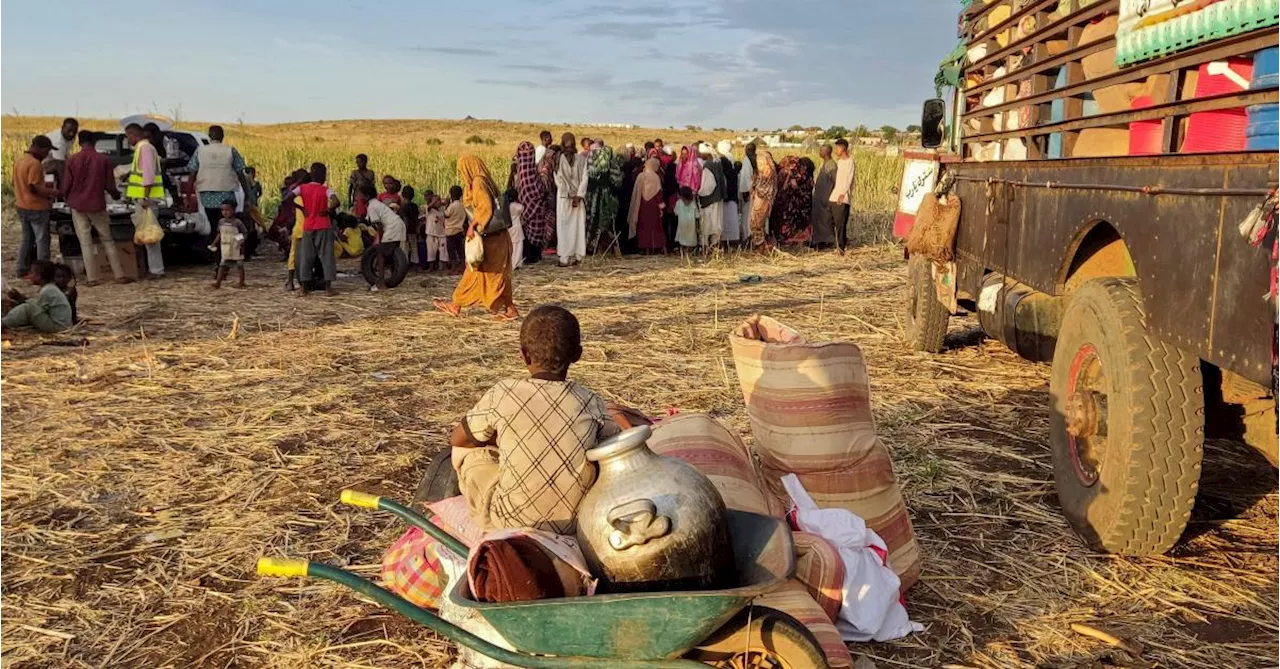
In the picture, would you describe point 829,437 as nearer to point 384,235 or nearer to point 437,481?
point 437,481

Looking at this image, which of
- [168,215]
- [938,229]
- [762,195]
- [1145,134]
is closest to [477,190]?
[938,229]

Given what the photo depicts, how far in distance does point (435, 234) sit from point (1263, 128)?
11114 millimetres

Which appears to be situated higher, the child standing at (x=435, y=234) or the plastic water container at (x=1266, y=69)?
the plastic water container at (x=1266, y=69)

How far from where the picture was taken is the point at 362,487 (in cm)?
475

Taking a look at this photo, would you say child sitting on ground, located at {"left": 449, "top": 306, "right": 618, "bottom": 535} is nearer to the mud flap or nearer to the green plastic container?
the green plastic container

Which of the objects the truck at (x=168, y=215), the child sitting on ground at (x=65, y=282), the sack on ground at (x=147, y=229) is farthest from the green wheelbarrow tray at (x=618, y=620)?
the truck at (x=168, y=215)

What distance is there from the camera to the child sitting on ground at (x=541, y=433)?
2943 millimetres

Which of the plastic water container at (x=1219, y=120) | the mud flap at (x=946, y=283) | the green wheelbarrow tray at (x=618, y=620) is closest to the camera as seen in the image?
the green wheelbarrow tray at (x=618, y=620)

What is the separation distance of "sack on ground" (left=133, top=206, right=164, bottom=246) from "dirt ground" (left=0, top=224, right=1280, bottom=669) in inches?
81.7

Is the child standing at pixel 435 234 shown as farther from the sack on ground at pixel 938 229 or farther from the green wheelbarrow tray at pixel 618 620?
the green wheelbarrow tray at pixel 618 620

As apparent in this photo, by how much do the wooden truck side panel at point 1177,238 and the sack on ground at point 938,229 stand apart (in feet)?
5.82

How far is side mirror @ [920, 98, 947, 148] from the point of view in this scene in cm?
748

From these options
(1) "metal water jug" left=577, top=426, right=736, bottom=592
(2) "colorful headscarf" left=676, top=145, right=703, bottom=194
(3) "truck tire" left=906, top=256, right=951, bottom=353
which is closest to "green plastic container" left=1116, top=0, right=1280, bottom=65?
(1) "metal water jug" left=577, top=426, right=736, bottom=592

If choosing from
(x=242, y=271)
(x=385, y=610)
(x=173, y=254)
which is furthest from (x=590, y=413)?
(x=173, y=254)
